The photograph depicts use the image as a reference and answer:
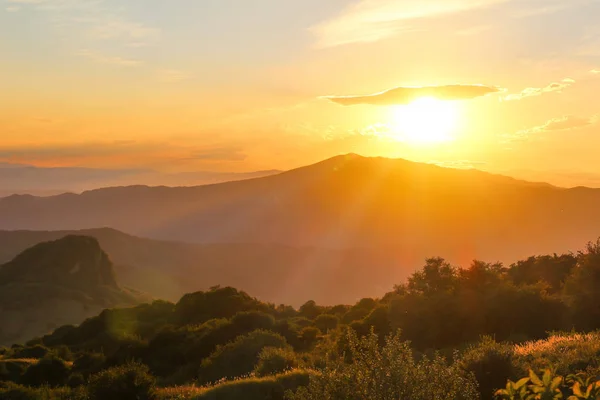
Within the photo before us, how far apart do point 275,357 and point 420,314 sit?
12406 mm

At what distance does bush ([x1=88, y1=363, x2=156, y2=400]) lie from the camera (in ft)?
69.2

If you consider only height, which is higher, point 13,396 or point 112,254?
point 13,396

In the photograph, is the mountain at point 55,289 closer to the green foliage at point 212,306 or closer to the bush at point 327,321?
the green foliage at point 212,306

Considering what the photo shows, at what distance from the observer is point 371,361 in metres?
11.5

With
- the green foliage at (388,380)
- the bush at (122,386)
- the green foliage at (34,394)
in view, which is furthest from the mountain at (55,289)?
the green foliage at (388,380)

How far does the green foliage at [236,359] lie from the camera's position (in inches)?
1248

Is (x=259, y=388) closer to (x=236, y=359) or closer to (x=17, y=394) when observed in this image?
(x=17, y=394)

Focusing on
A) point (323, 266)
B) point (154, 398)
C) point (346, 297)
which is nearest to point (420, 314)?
point (154, 398)

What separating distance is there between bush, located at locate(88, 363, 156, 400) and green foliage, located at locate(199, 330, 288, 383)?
949cm

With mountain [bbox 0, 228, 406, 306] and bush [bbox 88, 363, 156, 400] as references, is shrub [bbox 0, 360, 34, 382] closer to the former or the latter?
bush [bbox 88, 363, 156, 400]

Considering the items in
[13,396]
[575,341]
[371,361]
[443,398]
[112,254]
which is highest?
[371,361]

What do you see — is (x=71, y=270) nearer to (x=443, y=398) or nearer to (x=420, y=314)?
(x=420, y=314)

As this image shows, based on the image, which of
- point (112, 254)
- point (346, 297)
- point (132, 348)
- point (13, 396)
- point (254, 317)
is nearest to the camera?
point (13, 396)

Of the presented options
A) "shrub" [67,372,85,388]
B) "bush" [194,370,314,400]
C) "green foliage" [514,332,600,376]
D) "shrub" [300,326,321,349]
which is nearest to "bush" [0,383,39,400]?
"shrub" [67,372,85,388]
